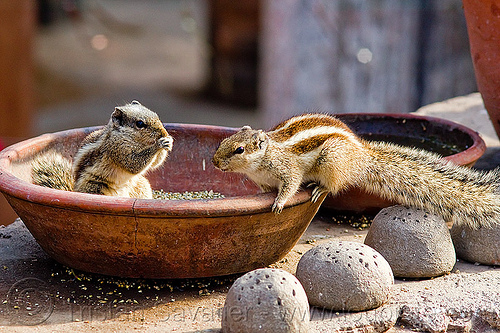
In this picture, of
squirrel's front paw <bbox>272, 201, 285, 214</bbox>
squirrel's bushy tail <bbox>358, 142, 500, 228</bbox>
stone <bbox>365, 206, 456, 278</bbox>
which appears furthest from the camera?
squirrel's bushy tail <bbox>358, 142, 500, 228</bbox>

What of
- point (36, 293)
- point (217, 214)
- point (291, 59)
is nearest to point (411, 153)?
point (217, 214)

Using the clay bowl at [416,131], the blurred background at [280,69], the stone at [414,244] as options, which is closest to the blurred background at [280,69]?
the blurred background at [280,69]

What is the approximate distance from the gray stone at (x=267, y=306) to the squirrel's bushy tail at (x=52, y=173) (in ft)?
3.87

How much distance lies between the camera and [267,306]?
8.48 ft

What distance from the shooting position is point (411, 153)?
11.7ft

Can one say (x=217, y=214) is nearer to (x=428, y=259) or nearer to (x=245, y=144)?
(x=245, y=144)

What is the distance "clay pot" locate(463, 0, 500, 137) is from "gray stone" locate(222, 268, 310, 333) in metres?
2.31

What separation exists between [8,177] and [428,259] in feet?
6.06

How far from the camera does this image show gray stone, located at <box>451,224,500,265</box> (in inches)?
134

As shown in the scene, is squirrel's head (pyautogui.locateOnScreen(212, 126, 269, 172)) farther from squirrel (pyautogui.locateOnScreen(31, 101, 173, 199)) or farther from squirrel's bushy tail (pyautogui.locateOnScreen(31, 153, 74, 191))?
squirrel's bushy tail (pyautogui.locateOnScreen(31, 153, 74, 191))

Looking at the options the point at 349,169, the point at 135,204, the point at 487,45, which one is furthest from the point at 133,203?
the point at 487,45

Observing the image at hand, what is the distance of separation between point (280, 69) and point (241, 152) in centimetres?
478

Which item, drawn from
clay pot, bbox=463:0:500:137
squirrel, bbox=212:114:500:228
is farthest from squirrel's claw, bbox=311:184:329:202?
clay pot, bbox=463:0:500:137

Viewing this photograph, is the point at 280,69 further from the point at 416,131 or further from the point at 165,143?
the point at 165,143
